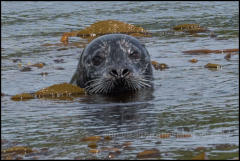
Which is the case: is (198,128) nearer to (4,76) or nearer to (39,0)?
(4,76)

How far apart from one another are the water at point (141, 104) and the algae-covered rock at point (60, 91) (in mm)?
392

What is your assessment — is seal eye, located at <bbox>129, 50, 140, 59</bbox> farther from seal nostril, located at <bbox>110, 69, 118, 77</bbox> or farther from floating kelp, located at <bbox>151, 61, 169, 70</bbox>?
floating kelp, located at <bbox>151, 61, 169, 70</bbox>

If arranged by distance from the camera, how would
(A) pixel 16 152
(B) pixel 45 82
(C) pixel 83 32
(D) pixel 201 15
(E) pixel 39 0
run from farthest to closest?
1. (E) pixel 39 0
2. (D) pixel 201 15
3. (C) pixel 83 32
4. (B) pixel 45 82
5. (A) pixel 16 152

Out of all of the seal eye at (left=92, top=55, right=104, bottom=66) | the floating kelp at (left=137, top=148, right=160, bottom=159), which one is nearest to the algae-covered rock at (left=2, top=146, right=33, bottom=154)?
the floating kelp at (left=137, top=148, right=160, bottom=159)

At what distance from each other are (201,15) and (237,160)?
61.0 ft

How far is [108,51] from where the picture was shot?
13.5 metres

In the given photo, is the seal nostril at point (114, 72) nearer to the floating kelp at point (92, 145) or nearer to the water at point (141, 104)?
the water at point (141, 104)

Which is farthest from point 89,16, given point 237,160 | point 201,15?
point 237,160

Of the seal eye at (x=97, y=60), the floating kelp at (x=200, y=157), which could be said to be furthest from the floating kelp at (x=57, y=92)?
the floating kelp at (x=200, y=157)

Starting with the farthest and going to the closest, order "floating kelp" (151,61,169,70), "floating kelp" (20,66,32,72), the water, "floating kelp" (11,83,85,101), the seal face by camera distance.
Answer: "floating kelp" (20,66,32,72)
"floating kelp" (151,61,169,70)
"floating kelp" (11,83,85,101)
the seal face
the water

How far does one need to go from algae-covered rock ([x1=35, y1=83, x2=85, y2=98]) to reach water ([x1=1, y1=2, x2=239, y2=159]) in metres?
0.39

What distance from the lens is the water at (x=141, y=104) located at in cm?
902

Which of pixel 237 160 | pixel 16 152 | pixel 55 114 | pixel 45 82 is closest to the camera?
pixel 237 160

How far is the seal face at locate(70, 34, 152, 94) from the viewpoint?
42.4 ft
